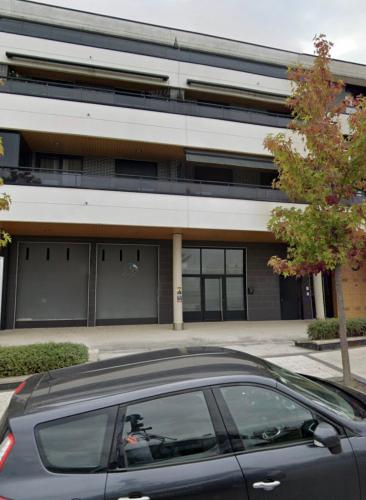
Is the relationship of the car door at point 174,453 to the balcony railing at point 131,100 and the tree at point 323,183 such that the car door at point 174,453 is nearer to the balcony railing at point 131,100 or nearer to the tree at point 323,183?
the tree at point 323,183

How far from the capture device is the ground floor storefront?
49.5 feet

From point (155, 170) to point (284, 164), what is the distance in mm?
11036

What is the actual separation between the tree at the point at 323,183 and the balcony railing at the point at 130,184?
7712 millimetres

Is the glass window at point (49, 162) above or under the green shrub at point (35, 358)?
above

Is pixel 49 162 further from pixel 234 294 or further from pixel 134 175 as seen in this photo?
pixel 234 294

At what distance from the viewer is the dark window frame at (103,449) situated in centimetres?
196

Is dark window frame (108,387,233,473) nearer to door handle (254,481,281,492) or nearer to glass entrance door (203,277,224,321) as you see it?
door handle (254,481,281,492)

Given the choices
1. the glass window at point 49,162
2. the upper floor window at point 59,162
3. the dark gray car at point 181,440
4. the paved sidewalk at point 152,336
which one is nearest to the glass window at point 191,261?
the paved sidewalk at point 152,336

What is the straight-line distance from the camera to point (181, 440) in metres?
2.14

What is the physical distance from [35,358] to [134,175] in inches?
397

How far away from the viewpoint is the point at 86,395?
2.21m

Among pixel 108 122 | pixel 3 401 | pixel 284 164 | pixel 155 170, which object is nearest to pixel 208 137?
pixel 155 170

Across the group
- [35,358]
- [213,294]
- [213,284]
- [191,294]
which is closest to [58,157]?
[191,294]

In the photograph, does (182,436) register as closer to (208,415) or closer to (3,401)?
(208,415)
